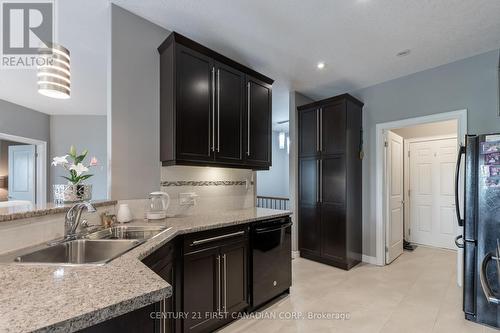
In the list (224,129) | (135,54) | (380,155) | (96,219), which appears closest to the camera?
(96,219)

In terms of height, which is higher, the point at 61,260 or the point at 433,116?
Answer: the point at 433,116

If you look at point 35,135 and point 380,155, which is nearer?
point 380,155

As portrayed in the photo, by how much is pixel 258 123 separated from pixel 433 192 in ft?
13.2

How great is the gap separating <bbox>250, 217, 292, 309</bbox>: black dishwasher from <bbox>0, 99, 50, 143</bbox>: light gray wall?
16.7 feet

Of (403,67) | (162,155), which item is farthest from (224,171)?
(403,67)

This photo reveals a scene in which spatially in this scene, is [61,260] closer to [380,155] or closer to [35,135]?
[380,155]

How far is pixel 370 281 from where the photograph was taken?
3.14 m

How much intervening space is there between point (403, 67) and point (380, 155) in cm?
126

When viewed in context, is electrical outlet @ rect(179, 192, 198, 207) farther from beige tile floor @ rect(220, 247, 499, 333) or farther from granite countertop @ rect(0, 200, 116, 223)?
beige tile floor @ rect(220, 247, 499, 333)

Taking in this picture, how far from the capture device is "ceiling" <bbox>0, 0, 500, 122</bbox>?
217 cm

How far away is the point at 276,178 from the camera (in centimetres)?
762

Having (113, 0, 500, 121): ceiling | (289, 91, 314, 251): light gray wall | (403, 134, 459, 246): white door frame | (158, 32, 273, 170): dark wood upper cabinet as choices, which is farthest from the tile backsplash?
(403, 134, 459, 246): white door frame

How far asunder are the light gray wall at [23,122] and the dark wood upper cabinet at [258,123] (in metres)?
4.64

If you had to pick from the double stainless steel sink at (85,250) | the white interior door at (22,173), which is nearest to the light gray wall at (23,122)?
the white interior door at (22,173)
